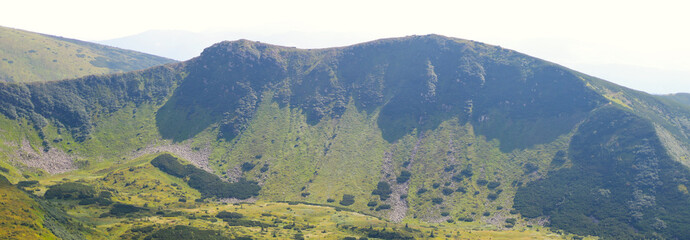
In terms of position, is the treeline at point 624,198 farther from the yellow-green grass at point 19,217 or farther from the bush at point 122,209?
the yellow-green grass at point 19,217

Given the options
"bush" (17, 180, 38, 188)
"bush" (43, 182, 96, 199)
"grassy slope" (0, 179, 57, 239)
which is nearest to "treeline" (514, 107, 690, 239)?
"grassy slope" (0, 179, 57, 239)

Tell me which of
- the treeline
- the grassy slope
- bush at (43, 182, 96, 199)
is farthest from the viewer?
the treeline

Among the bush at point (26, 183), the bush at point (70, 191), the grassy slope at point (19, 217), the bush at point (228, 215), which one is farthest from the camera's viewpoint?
the bush at point (228, 215)

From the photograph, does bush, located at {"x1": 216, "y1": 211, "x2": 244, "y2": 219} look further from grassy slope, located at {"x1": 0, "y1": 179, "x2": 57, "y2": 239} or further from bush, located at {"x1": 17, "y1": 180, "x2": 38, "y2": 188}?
bush, located at {"x1": 17, "y1": 180, "x2": 38, "y2": 188}

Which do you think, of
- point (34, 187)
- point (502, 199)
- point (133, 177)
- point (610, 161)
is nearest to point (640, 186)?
point (610, 161)

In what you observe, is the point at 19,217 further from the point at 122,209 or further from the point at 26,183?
the point at 26,183

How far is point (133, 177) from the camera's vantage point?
195 metres

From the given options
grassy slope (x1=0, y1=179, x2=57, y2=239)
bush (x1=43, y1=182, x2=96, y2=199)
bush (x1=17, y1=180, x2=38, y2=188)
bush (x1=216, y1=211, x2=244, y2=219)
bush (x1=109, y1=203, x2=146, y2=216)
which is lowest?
bush (x1=216, y1=211, x2=244, y2=219)

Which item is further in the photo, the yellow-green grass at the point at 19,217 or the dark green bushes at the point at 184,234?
the dark green bushes at the point at 184,234

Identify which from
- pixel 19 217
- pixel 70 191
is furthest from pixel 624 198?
pixel 70 191

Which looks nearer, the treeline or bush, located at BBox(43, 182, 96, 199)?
→ bush, located at BBox(43, 182, 96, 199)

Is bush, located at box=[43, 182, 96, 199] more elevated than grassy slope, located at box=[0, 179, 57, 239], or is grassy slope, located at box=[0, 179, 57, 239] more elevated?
grassy slope, located at box=[0, 179, 57, 239]

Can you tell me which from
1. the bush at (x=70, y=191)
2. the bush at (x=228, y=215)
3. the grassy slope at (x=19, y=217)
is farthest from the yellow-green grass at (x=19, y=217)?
the bush at (x=228, y=215)

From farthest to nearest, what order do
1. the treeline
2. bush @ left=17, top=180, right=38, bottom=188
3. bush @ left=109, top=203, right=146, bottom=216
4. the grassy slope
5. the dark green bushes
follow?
the treeline < bush @ left=17, top=180, right=38, bottom=188 < bush @ left=109, top=203, right=146, bottom=216 < the dark green bushes < the grassy slope
